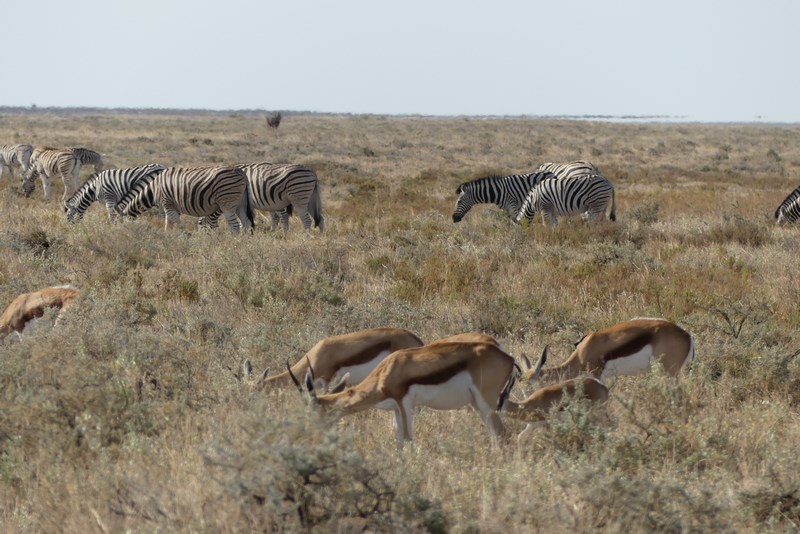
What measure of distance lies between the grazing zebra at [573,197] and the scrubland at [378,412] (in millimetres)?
2020

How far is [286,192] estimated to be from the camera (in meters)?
17.6

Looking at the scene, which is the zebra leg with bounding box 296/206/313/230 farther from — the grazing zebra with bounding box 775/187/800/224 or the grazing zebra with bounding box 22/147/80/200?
the grazing zebra with bounding box 22/147/80/200

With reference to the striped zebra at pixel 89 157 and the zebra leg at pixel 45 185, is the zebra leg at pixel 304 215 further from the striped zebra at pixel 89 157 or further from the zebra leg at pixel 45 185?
the striped zebra at pixel 89 157

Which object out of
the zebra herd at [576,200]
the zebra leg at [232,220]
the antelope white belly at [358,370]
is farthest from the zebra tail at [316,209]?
the antelope white belly at [358,370]

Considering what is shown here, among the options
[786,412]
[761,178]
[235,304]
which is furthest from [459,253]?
[761,178]

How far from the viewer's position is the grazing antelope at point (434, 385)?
5.37 meters

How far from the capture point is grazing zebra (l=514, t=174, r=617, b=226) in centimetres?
1847

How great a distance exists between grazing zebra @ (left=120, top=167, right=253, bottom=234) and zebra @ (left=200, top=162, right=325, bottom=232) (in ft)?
1.27

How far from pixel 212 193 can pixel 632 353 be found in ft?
38.2

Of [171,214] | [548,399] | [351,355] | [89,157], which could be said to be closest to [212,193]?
[171,214]

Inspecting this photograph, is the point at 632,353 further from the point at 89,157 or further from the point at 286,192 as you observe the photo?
the point at 89,157

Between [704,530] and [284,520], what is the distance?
200cm

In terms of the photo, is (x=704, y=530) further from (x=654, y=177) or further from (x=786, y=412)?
(x=654, y=177)

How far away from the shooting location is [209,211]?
16891mm
